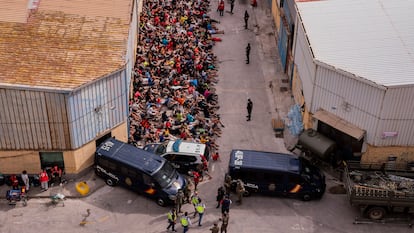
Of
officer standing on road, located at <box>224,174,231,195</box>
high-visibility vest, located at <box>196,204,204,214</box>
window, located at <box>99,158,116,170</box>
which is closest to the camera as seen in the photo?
high-visibility vest, located at <box>196,204,204,214</box>

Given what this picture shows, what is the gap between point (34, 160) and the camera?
32906 millimetres

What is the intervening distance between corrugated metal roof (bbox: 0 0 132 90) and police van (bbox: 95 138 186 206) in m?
4.49

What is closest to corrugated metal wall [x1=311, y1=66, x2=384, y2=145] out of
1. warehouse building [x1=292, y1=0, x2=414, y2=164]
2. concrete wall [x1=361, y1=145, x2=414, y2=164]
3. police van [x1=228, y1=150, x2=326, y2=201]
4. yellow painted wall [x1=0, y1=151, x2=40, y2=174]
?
warehouse building [x1=292, y1=0, x2=414, y2=164]

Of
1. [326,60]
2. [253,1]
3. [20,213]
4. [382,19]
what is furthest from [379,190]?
[253,1]

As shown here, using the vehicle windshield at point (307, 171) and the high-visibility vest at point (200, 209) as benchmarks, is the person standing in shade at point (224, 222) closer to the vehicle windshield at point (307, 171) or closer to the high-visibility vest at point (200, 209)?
the high-visibility vest at point (200, 209)

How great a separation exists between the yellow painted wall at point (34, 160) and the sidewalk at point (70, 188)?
1.84ft

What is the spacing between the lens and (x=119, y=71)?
3278 cm

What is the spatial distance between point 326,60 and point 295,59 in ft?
23.0

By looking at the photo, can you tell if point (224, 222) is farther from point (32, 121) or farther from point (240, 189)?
point (32, 121)

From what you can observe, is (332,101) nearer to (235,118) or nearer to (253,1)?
(235,118)


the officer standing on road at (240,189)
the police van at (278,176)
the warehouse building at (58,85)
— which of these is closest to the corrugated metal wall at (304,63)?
the police van at (278,176)

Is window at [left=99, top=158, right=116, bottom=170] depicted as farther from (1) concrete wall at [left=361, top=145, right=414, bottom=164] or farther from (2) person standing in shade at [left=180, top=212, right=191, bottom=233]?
(1) concrete wall at [left=361, top=145, right=414, bottom=164]

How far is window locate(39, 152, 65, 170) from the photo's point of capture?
32.9 metres

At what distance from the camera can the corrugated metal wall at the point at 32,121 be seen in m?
30.7
